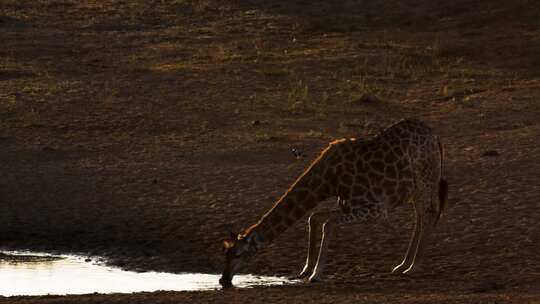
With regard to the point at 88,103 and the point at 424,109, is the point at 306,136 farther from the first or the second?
the point at 88,103

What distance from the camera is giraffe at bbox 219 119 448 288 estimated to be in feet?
38.9

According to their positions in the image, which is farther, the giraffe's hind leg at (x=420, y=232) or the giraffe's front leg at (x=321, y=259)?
the giraffe's hind leg at (x=420, y=232)

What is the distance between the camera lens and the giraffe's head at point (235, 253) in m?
11.6

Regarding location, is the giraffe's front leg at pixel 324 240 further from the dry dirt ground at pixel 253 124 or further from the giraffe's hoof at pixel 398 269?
the giraffe's hoof at pixel 398 269

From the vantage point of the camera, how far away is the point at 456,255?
1291 centimetres

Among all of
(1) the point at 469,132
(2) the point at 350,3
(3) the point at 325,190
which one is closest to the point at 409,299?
(3) the point at 325,190

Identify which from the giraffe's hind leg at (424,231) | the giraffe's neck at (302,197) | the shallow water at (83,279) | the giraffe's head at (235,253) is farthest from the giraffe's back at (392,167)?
the shallow water at (83,279)

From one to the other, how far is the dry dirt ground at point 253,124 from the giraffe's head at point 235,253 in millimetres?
398

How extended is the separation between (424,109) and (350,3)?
11.3 metres

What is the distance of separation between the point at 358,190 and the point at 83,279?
114 inches

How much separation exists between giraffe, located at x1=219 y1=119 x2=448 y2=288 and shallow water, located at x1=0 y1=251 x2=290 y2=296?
0.45m

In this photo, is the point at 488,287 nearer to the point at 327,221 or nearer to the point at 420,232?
the point at 420,232

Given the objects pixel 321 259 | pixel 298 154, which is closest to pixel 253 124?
pixel 298 154

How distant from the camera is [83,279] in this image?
503 inches
